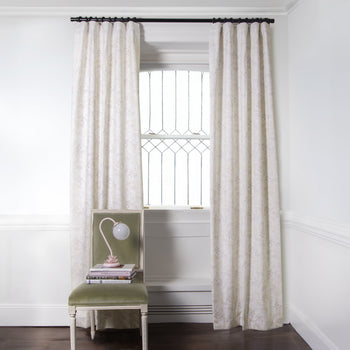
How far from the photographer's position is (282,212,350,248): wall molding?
2604mm

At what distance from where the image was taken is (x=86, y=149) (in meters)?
3.55

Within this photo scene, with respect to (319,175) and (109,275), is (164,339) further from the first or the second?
(319,175)

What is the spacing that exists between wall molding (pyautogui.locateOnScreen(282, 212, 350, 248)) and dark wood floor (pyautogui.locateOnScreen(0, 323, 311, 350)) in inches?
34.3

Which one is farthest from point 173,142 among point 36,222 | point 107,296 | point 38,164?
point 107,296

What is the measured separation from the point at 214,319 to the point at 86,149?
1775 mm

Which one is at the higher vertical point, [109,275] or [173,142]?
[173,142]

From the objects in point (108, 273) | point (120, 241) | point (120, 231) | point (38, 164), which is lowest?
point (108, 273)

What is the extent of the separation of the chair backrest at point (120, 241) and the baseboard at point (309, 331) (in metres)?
1.34

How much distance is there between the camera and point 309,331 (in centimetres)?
320

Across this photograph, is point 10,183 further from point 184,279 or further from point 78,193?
point 184,279

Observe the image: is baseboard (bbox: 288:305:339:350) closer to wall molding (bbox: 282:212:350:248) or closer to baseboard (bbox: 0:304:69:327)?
wall molding (bbox: 282:212:350:248)

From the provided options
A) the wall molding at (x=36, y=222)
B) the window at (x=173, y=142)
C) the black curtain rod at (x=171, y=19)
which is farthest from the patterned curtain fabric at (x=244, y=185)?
the wall molding at (x=36, y=222)

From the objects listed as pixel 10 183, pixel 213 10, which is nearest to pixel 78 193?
pixel 10 183

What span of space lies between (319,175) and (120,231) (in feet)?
4.82
